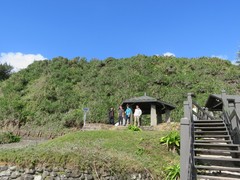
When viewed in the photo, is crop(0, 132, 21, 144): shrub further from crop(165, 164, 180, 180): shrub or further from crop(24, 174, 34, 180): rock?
crop(165, 164, 180, 180): shrub

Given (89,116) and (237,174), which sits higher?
(89,116)

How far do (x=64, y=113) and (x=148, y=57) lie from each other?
1484 cm

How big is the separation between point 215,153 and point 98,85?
23022 mm

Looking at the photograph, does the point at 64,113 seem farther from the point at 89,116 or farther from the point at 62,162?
the point at 62,162

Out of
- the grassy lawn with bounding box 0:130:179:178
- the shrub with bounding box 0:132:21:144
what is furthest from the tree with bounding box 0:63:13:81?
the grassy lawn with bounding box 0:130:179:178

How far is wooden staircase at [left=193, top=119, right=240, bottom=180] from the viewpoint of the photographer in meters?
8.41

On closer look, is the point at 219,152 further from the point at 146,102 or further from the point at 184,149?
the point at 146,102

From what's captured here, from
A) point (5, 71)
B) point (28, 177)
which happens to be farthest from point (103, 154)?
point (5, 71)

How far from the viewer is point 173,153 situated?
12.1m

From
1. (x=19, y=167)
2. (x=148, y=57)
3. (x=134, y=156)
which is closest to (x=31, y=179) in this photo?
(x=19, y=167)

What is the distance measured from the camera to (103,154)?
10547 millimetres

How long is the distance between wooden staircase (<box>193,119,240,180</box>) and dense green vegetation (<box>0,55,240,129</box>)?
1368cm

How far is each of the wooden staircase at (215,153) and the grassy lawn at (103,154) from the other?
1.66 metres

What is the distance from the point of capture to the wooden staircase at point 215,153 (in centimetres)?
841
